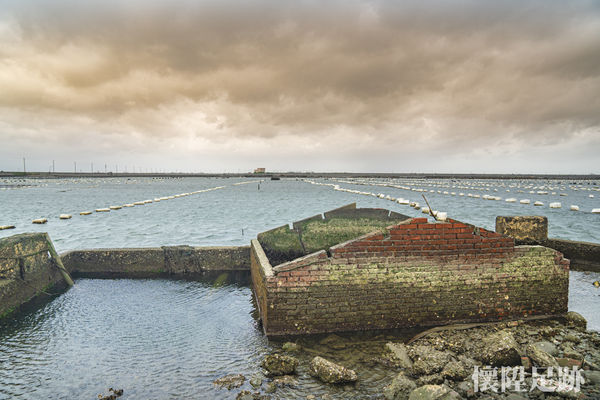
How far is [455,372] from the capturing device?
412cm

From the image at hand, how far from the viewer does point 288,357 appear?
175 inches

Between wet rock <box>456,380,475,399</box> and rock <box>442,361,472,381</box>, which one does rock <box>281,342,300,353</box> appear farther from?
wet rock <box>456,380,475,399</box>

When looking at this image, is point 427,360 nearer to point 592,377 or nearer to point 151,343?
point 592,377

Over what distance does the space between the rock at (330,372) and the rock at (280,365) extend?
9.6 inches

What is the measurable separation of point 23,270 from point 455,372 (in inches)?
308

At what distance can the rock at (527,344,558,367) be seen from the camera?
4270mm

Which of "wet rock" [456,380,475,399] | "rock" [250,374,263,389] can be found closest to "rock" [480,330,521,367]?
"wet rock" [456,380,475,399]

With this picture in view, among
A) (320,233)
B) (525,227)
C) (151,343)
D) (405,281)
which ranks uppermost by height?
(525,227)

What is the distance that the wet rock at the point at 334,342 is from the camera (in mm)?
5014

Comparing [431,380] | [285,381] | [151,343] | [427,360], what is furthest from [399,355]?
[151,343]

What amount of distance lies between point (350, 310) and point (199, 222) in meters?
19.4

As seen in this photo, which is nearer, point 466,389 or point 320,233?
point 466,389

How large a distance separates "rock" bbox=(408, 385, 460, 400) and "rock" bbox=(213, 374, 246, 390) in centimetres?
192

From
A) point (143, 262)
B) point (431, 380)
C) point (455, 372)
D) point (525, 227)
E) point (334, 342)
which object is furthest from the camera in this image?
point (143, 262)
